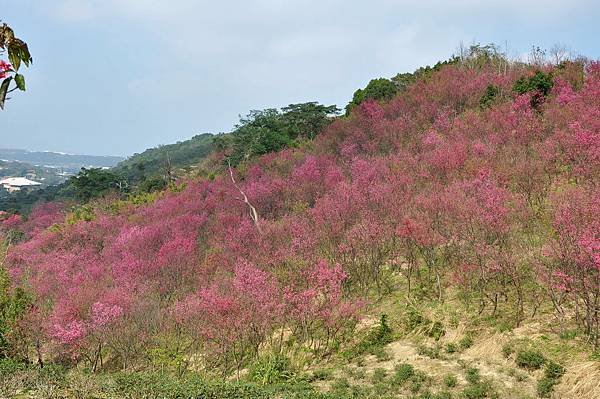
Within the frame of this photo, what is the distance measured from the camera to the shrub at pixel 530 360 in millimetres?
8039

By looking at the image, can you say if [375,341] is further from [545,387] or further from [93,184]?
[93,184]

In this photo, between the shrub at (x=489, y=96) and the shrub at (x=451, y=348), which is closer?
the shrub at (x=451, y=348)

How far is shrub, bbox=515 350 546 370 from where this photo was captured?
316 inches

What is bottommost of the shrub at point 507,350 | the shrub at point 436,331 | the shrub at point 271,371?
the shrub at point 271,371

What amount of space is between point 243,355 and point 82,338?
5.70 metres

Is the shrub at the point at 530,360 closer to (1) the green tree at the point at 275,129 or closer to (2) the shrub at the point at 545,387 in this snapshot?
(2) the shrub at the point at 545,387

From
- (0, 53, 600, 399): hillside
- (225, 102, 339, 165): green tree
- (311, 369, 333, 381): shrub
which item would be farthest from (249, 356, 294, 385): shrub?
(225, 102, 339, 165): green tree

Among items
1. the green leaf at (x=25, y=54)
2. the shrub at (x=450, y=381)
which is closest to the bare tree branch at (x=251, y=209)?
the shrub at (x=450, y=381)

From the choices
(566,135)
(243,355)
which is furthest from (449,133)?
(243,355)

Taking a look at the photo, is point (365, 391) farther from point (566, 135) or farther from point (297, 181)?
point (297, 181)

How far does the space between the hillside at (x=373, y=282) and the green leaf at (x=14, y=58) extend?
732 centimetres

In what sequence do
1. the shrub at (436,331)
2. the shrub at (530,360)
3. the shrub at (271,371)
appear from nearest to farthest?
the shrub at (530,360) < the shrub at (271,371) < the shrub at (436,331)

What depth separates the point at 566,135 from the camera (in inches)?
661

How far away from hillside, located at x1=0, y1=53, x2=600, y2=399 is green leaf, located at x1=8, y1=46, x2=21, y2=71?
24.0ft
